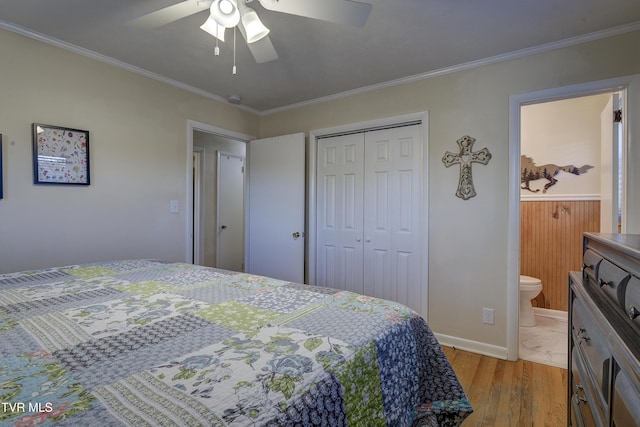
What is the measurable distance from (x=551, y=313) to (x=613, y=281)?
9.64 ft

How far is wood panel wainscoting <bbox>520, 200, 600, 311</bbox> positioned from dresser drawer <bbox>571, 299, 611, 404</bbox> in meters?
2.37

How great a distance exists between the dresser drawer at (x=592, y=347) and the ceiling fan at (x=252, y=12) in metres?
1.47

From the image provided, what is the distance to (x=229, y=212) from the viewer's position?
4715mm

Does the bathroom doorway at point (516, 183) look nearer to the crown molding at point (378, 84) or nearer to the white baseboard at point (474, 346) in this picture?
the white baseboard at point (474, 346)

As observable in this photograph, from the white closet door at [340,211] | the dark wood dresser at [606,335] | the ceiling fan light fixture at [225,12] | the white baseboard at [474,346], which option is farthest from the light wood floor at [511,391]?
the ceiling fan light fixture at [225,12]

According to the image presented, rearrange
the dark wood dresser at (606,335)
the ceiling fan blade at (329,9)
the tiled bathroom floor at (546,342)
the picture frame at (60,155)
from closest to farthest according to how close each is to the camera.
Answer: the dark wood dresser at (606,335), the ceiling fan blade at (329,9), the picture frame at (60,155), the tiled bathroom floor at (546,342)

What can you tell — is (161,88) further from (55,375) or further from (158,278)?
(55,375)

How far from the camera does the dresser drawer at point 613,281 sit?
2.97 ft

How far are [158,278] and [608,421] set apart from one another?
5.66ft

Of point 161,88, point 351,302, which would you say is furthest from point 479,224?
point 161,88

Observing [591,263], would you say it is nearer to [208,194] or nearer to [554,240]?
[554,240]

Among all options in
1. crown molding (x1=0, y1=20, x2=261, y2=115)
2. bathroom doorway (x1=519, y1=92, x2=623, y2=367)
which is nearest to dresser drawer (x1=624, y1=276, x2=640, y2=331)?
bathroom doorway (x1=519, y1=92, x2=623, y2=367)

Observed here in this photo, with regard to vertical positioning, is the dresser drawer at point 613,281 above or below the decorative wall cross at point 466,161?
below

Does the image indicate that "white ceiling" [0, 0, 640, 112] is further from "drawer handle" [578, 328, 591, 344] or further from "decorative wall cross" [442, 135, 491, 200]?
"drawer handle" [578, 328, 591, 344]
